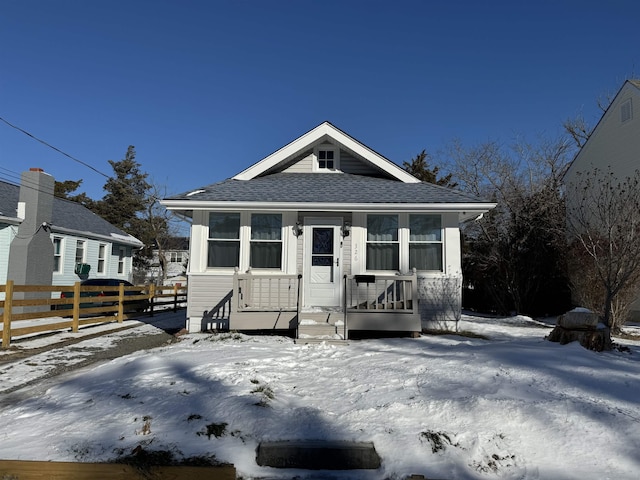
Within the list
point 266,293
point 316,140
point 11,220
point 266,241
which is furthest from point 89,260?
point 316,140

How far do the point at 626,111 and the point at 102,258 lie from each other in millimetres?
22163

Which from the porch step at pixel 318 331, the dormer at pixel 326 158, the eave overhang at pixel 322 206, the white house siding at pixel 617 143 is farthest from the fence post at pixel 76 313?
the white house siding at pixel 617 143

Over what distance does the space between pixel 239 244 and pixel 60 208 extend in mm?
13250

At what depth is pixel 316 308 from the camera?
8.85m

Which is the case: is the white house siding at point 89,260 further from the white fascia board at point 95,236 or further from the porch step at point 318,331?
the porch step at point 318,331

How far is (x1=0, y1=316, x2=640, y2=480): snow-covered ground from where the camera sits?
10.5 ft

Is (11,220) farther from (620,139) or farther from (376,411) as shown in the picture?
(620,139)

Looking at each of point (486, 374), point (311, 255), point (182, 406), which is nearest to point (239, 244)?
point (311, 255)

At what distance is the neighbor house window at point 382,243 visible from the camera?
9.37 metres

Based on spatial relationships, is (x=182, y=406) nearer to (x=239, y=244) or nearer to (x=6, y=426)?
(x=6, y=426)

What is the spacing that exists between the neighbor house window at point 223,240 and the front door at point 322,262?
160 centimetres

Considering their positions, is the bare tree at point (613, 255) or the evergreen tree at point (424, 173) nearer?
the bare tree at point (613, 255)

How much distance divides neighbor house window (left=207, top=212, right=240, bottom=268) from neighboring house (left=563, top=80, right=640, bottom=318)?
1107 centimetres

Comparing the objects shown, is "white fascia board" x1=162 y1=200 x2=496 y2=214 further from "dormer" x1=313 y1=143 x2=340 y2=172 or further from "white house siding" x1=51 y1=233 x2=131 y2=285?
"white house siding" x1=51 y1=233 x2=131 y2=285
